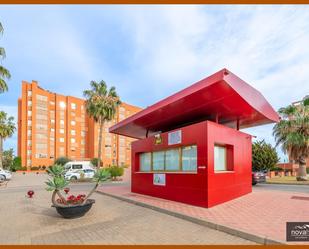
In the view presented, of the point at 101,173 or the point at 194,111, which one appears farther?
the point at 194,111

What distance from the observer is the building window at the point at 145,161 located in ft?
42.5

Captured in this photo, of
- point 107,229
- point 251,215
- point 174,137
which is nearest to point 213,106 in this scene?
point 174,137

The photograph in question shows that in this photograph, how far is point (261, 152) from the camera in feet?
87.5

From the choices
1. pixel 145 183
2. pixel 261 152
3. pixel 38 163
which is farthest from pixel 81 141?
pixel 145 183

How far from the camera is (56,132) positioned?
68.0 meters

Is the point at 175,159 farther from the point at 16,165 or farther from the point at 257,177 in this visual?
the point at 16,165

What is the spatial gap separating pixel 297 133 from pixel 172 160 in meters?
19.8

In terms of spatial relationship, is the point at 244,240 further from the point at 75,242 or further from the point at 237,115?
the point at 237,115

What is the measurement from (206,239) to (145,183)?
7.40 meters

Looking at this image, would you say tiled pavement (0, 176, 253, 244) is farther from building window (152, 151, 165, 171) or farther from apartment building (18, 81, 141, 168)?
apartment building (18, 81, 141, 168)

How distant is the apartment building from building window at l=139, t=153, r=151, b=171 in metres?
47.3

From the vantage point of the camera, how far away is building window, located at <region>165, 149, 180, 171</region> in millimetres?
10547

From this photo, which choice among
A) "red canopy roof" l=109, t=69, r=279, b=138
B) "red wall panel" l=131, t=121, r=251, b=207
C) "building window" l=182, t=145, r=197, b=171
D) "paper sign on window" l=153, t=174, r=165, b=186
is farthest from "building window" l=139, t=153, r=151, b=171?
"building window" l=182, t=145, r=197, b=171
